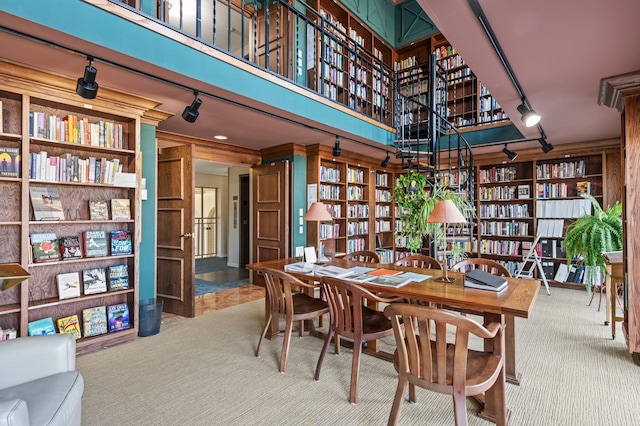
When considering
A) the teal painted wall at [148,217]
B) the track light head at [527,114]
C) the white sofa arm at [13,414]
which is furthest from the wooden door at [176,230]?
the track light head at [527,114]

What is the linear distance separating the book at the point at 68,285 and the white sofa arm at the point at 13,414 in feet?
7.09

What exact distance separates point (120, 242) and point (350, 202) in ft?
12.7

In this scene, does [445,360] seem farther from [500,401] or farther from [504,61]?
[504,61]

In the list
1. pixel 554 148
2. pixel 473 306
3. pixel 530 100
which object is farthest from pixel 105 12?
pixel 554 148

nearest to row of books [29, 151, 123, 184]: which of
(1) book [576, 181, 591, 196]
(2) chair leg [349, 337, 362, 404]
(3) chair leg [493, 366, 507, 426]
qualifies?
(2) chair leg [349, 337, 362, 404]

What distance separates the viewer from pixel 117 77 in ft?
8.80

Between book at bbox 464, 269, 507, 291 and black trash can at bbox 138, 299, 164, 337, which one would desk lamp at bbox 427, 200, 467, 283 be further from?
black trash can at bbox 138, 299, 164, 337

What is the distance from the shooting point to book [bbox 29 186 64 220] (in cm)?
278

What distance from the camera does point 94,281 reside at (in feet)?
10.2

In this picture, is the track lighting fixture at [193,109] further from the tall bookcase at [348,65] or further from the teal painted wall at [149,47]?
the tall bookcase at [348,65]

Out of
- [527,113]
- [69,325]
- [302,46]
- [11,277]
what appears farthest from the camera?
[302,46]

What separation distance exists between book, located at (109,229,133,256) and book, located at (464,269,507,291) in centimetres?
311

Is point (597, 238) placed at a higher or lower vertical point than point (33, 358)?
higher

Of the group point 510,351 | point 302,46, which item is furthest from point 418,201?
point 302,46
